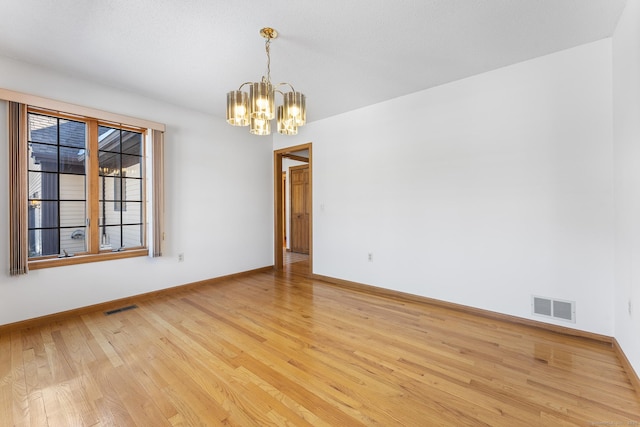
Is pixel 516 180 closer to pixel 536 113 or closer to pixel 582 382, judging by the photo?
pixel 536 113

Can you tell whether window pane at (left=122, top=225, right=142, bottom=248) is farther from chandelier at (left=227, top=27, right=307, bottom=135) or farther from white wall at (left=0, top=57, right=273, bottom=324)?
chandelier at (left=227, top=27, right=307, bottom=135)

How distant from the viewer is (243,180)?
192 inches

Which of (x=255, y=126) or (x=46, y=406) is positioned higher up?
(x=255, y=126)

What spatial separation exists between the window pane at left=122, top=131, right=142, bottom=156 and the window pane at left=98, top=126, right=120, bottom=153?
0.24 ft

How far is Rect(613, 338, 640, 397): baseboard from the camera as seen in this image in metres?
1.79

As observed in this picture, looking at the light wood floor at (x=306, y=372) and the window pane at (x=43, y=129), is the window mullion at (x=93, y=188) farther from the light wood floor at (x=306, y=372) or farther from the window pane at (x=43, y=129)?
the light wood floor at (x=306, y=372)

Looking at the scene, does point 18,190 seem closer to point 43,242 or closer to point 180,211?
point 43,242

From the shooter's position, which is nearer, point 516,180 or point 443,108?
point 516,180

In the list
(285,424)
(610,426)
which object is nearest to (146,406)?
(285,424)

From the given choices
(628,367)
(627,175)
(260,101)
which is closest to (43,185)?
(260,101)

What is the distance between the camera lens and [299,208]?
7258 mm

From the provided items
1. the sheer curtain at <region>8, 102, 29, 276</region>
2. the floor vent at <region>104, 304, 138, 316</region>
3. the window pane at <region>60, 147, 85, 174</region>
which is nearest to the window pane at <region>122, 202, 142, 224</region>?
the window pane at <region>60, 147, 85, 174</region>

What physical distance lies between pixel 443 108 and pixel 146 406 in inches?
153

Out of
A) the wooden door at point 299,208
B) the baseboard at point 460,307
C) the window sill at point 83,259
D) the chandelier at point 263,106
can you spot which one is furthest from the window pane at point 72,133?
the wooden door at point 299,208
